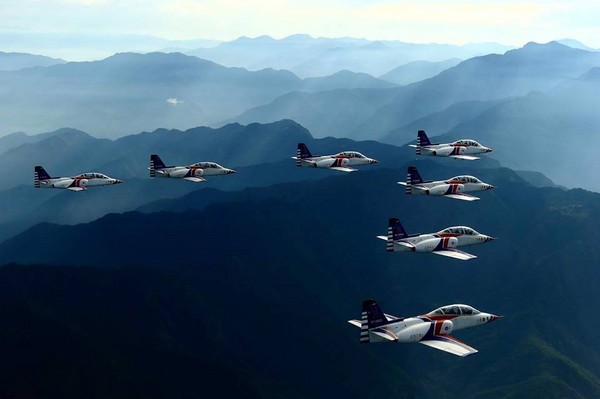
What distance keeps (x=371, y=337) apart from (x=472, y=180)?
7566 centimetres

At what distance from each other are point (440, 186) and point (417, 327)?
5736 cm

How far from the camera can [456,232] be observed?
159875 mm

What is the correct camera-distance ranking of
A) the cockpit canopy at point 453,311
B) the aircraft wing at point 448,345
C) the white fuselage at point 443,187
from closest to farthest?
the aircraft wing at point 448,345 → the cockpit canopy at point 453,311 → the white fuselage at point 443,187

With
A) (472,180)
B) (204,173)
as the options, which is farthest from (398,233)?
(204,173)

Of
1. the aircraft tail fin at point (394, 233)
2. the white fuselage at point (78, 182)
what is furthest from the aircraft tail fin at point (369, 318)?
the white fuselage at point (78, 182)

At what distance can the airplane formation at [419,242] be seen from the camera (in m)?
123

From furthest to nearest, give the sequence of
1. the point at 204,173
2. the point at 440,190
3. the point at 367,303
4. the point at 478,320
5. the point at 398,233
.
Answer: the point at 204,173
the point at 440,190
the point at 398,233
the point at 478,320
the point at 367,303

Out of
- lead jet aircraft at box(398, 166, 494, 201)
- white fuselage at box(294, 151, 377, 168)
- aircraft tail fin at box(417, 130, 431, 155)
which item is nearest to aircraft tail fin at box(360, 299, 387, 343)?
lead jet aircraft at box(398, 166, 494, 201)

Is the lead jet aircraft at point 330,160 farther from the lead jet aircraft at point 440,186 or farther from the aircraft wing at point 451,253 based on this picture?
the aircraft wing at point 451,253

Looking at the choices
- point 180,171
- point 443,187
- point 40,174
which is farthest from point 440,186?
point 40,174

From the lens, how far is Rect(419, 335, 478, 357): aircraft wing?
118 m

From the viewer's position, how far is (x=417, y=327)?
4973 inches

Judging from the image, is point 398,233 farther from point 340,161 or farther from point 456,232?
point 340,161

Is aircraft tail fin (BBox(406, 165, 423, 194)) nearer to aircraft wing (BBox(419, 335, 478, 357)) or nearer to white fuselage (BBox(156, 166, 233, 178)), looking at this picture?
white fuselage (BBox(156, 166, 233, 178))
